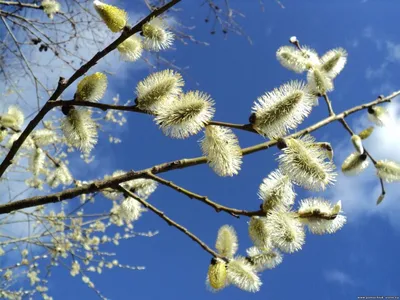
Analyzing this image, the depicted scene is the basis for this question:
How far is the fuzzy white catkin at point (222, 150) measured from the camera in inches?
53.9

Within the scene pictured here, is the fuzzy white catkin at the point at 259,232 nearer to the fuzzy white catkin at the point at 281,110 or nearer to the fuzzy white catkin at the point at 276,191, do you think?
the fuzzy white catkin at the point at 276,191

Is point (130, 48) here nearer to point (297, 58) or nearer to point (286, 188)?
point (286, 188)

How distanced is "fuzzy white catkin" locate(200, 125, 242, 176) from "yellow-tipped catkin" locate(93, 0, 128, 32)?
1.44 feet

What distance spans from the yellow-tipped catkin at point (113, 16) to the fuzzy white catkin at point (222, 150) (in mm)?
440

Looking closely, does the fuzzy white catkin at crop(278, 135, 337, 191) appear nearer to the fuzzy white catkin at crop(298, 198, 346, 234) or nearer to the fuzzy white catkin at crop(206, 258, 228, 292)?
the fuzzy white catkin at crop(298, 198, 346, 234)

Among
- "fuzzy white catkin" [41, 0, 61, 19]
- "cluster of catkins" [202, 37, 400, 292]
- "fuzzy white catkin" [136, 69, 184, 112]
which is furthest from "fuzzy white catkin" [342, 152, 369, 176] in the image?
"fuzzy white catkin" [41, 0, 61, 19]

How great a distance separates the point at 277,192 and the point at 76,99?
737 mm

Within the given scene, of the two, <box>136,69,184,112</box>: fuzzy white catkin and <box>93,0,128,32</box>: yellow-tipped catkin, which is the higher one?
<box>93,0,128,32</box>: yellow-tipped catkin

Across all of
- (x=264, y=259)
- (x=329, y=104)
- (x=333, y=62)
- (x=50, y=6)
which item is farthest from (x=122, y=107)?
(x=50, y=6)

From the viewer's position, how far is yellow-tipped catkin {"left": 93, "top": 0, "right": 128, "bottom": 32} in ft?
4.73

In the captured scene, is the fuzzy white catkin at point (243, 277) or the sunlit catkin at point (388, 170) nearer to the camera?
the fuzzy white catkin at point (243, 277)

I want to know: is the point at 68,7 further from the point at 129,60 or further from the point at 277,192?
the point at 277,192

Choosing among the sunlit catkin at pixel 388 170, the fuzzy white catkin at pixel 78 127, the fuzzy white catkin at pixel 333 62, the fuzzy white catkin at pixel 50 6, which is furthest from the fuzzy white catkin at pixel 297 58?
the fuzzy white catkin at pixel 50 6

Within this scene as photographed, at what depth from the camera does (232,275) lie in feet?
5.41
